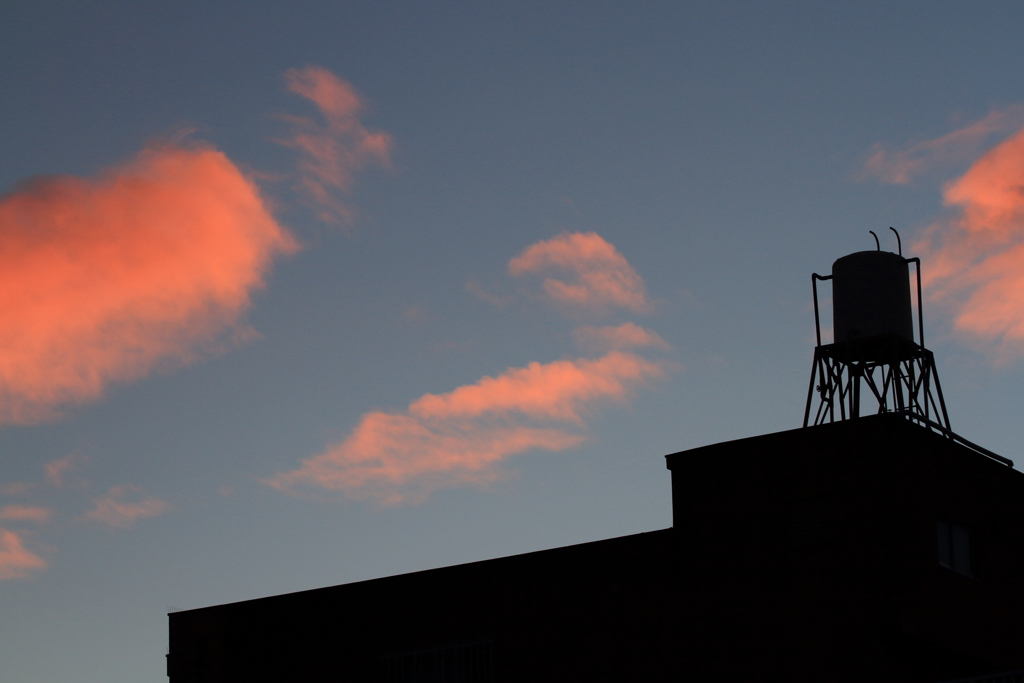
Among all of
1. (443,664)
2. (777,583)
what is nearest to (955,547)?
(777,583)

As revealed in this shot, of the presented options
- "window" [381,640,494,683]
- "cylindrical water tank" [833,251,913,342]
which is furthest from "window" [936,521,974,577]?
"window" [381,640,494,683]

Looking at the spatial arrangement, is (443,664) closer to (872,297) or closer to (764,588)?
(764,588)

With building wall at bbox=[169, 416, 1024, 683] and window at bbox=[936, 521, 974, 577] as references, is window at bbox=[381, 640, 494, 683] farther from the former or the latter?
window at bbox=[936, 521, 974, 577]

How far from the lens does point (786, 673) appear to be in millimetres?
24750

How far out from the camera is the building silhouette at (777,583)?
24516mm

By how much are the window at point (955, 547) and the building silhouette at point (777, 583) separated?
5 cm

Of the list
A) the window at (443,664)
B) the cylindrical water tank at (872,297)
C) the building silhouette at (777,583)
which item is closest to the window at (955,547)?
the building silhouette at (777,583)

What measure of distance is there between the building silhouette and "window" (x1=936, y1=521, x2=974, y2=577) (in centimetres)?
5

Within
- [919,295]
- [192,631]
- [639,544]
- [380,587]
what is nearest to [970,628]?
[639,544]

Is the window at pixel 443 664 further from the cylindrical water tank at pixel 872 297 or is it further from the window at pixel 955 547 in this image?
the cylindrical water tank at pixel 872 297

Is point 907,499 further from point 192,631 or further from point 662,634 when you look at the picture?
point 192,631

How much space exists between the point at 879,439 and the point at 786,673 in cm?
513

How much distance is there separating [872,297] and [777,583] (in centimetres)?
874

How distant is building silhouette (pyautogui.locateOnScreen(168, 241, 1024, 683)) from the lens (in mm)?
24516
